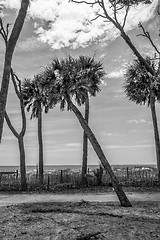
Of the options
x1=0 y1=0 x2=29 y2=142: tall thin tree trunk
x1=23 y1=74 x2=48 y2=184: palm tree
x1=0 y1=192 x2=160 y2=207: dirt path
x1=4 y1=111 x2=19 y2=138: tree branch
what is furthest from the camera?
x1=23 y1=74 x2=48 y2=184: palm tree

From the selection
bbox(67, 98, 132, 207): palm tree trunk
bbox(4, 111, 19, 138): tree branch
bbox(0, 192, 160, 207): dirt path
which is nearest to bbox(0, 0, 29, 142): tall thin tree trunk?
bbox(67, 98, 132, 207): palm tree trunk

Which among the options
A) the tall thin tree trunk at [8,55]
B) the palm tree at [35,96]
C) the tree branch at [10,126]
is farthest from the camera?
the palm tree at [35,96]

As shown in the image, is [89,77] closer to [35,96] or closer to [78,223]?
[35,96]

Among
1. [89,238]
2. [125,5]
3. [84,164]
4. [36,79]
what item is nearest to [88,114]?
[84,164]

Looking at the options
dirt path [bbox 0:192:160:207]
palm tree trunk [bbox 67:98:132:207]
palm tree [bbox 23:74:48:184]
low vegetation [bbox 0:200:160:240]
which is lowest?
dirt path [bbox 0:192:160:207]

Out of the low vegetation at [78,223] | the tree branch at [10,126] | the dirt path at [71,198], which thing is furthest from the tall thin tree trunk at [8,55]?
the tree branch at [10,126]

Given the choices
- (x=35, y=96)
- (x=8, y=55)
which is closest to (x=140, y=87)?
(x=35, y=96)

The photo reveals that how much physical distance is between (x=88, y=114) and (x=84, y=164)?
4.80 metres

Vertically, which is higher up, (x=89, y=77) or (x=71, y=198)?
(x=89, y=77)

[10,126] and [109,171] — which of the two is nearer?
[109,171]

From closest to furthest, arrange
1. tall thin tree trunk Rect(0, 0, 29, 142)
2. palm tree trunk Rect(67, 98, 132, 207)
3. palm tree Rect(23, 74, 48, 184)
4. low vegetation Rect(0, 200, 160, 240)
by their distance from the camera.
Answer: low vegetation Rect(0, 200, 160, 240), tall thin tree trunk Rect(0, 0, 29, 142), palm tree trunk Rect(67, 98, 132, 207), palm tree Rect(23, 74, 48, 184)

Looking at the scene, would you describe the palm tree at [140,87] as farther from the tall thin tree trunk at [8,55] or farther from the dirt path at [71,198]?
the tall thin tree trunk at [8,55]

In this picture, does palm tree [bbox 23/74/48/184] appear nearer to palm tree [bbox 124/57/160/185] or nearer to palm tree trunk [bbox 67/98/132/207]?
palm tree [bbox 124/57/160/185]

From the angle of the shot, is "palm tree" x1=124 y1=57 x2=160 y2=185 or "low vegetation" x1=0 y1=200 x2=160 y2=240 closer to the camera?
"low vegetation" x1=0 y1=200 x2=160 y2=240
